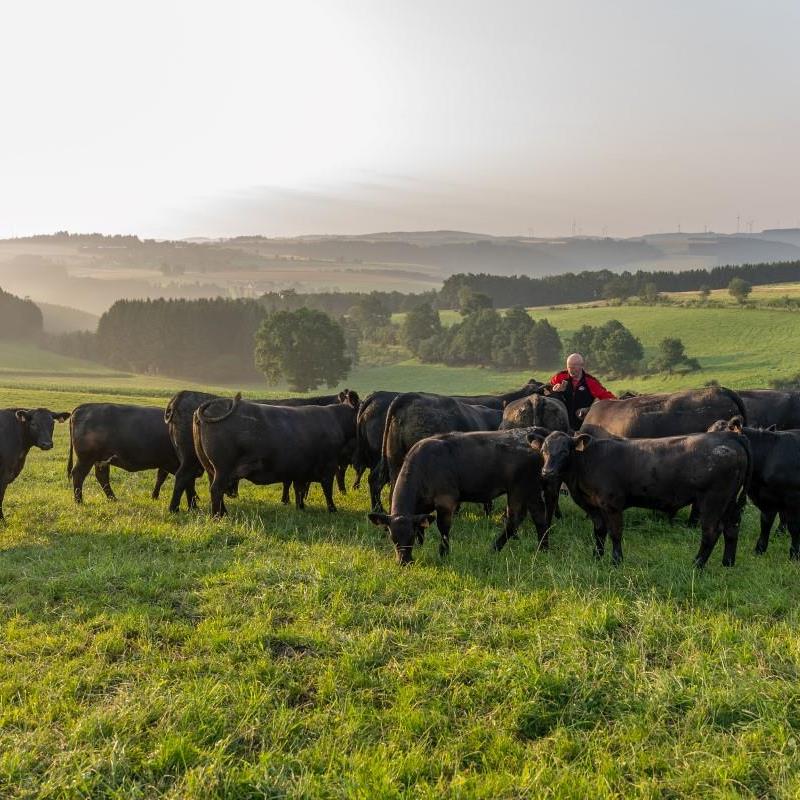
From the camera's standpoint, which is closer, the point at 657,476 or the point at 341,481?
the point at 657,476

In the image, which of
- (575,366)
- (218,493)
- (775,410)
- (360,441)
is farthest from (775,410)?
(218,493)

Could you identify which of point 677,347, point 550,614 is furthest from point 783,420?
point 677,347

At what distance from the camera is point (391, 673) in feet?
17.8

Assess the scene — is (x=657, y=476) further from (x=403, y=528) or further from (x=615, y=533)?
(x=403, y=528)

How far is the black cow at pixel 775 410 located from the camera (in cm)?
1366

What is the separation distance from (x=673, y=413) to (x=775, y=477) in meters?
2.85

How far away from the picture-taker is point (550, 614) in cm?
660

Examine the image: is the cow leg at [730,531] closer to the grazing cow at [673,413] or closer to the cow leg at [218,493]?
Answer: the grazing cow at [673,413]

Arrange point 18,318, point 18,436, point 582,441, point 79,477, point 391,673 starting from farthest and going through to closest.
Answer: point 18,318
point 79,477
point 18,436
point 582,441
point 391,673

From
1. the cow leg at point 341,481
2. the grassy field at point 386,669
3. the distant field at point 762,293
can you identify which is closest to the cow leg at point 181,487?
the grassy field at point 386,669

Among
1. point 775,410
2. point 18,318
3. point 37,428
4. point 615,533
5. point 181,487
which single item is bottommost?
point 181,487

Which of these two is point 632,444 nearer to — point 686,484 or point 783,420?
point 686,484

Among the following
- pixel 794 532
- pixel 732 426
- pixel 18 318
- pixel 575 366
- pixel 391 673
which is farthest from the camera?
pixel 18 318

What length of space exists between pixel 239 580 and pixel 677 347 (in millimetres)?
68735
